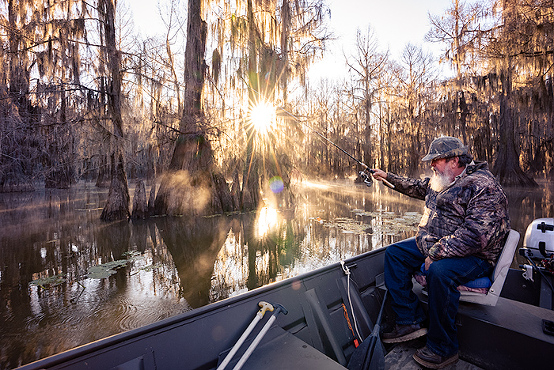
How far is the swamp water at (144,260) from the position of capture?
3.69m

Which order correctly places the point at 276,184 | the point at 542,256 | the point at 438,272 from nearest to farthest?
1. the point at 438,272
2. the point at 542,256
3. the point at 276,184

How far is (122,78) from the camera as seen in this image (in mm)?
10266

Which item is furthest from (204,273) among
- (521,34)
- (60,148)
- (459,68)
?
(459,68)

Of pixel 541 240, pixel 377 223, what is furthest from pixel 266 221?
pixel 541 240

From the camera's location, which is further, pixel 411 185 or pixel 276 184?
pixel 276 184

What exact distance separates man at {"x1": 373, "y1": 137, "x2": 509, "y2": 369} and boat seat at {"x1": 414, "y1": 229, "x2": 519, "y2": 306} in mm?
56

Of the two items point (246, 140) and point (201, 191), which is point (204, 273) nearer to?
point (201, 191)

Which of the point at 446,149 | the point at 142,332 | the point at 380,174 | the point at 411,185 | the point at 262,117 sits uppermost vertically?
the point at 262,117

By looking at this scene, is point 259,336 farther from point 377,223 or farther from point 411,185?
point 377,223

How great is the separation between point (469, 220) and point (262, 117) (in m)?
10.7

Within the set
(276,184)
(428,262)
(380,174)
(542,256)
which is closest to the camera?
(428,262)

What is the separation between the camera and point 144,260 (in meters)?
6.14

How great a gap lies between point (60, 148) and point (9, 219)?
4.16 meters

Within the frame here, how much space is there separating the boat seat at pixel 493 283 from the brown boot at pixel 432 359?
443 millimetres
